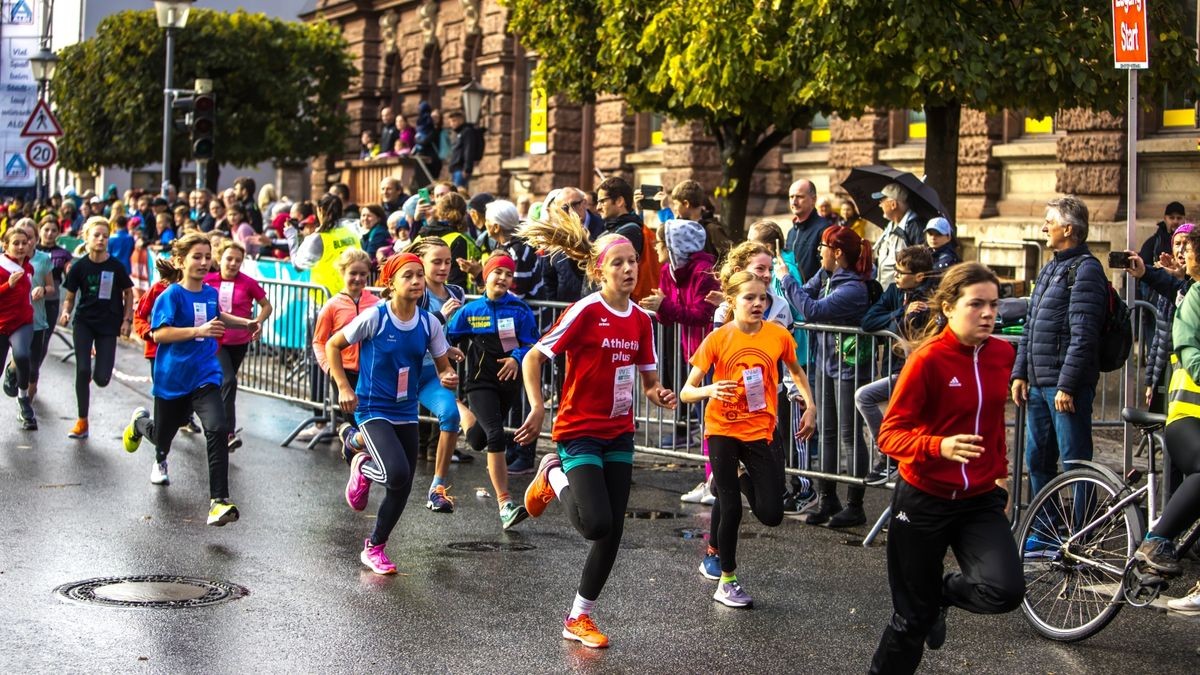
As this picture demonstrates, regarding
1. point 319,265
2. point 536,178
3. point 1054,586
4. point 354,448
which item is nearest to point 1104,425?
point 1054,586

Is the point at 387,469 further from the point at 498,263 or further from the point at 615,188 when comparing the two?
the point at 615,188

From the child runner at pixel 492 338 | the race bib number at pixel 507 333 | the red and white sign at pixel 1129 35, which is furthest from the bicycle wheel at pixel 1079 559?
the race bib number at pixel 507 333

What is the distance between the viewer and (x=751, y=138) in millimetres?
19250

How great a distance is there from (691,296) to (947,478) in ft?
16.1

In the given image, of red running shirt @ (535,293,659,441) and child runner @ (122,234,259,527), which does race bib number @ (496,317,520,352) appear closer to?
child runner @ (122,234,259,527)

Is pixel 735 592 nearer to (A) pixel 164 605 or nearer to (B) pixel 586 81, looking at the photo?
(A) pixel 164 605

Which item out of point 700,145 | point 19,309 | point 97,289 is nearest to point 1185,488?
point 97,289

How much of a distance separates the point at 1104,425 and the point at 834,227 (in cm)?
197

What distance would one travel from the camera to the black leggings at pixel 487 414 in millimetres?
10211

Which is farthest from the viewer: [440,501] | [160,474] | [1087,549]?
[160,474]

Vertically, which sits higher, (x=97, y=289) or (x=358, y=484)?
(x=97, y=289)

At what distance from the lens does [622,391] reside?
7609 mm

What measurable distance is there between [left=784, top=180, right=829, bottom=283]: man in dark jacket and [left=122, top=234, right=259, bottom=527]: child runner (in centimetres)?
379

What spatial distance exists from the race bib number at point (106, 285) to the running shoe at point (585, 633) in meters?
7.80
